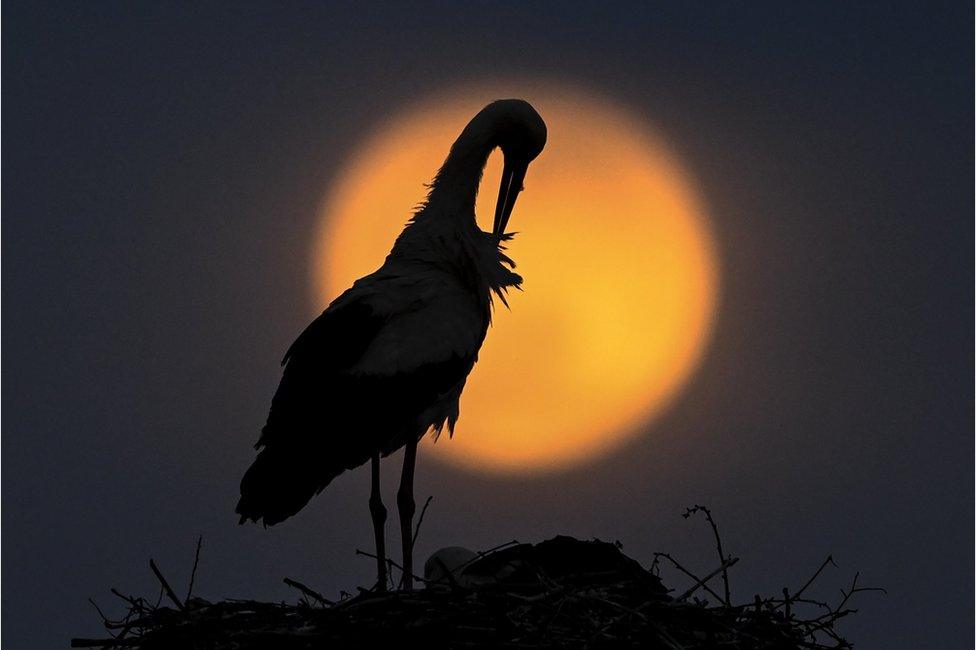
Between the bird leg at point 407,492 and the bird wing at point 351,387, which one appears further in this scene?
the bird leg at point 407,492

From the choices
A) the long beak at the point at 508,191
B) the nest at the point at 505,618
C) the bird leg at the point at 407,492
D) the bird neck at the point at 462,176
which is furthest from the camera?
the long beak at the point at 508,191

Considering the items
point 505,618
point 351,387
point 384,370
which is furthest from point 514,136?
point 505,618

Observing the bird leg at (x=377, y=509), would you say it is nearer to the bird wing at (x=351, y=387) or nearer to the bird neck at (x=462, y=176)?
the bird wing at (x=351, y=387)

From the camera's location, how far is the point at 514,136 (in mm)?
9992

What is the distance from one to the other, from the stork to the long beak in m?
0.89

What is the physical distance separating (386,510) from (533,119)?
294 cm

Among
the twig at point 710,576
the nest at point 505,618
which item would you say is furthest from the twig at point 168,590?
the twig at point 710,576

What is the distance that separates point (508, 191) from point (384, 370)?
92.0 inches

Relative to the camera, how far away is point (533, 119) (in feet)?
32.7

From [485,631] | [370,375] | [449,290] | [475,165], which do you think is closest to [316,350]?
[370,375]

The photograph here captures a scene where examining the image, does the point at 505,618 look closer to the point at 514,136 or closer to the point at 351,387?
the point at 351,387

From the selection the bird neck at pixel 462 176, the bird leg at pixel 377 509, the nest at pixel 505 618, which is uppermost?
the bird neck at pixel 462 176

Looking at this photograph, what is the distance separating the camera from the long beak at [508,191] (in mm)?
10203

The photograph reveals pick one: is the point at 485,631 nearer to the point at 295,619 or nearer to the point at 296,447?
the point at 295,619
